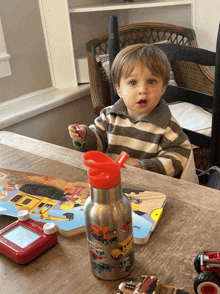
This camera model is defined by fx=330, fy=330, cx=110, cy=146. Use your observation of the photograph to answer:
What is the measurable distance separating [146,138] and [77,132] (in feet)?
0.82

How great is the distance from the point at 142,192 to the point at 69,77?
163 cm

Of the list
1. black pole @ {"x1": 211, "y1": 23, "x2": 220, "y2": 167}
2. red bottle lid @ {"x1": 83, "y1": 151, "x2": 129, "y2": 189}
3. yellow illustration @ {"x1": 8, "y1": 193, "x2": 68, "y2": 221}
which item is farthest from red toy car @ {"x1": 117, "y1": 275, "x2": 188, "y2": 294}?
black pole @ {"x1": 211, "y1": 23, "x2": 220, "y2": 167}

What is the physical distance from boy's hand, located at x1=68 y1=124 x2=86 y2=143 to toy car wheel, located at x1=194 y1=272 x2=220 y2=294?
78 centimetres

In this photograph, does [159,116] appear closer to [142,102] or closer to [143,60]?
[142,102]

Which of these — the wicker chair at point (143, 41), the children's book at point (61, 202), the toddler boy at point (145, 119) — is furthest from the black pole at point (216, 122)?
the wicker chair at point (143, 41)

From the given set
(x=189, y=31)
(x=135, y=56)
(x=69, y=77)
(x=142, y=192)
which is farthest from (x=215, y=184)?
(x=69, y=77)

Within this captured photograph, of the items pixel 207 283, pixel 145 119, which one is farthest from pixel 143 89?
pixel 207 283

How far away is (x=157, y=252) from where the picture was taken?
0.60 m

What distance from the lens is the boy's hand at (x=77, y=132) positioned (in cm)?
118

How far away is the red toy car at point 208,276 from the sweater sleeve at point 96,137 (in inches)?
30.2

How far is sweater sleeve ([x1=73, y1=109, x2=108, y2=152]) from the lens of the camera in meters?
1.22

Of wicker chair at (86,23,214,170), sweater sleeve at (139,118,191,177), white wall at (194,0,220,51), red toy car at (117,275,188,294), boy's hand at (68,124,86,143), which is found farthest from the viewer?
white wall at (194,0,220,51)

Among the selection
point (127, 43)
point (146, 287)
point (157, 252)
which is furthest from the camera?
point (127, 43)

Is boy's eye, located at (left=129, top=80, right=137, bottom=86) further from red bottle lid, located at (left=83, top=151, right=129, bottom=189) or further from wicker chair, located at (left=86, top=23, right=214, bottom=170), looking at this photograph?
wicker chair, located at (left=86, top=23, right=214, bottom=170)
